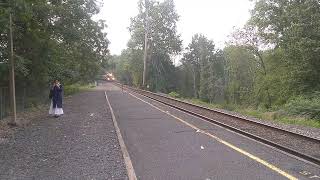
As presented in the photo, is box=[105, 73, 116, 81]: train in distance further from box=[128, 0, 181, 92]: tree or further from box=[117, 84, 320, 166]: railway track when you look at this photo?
box=[117, 84, 320, 166]: railway track

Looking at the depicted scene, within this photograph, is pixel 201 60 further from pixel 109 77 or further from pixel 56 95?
pixel 56 95

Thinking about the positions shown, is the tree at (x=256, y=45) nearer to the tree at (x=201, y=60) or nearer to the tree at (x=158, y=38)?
the tree at (x=158, y=38)

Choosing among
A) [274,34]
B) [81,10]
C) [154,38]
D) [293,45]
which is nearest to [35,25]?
[81,10]

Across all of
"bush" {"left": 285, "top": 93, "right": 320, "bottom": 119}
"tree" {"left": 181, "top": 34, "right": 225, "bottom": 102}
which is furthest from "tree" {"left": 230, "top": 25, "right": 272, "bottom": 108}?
"tree" {"left": 181, "top": 34, "right": 225, "bottom": 102}

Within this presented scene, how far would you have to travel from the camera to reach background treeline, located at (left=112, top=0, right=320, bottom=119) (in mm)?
36625

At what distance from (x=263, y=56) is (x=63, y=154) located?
148 ft

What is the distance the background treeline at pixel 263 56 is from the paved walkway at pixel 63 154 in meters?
12.6

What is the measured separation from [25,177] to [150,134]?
247 inches

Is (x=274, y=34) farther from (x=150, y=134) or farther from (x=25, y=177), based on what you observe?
(x=25, y=177)

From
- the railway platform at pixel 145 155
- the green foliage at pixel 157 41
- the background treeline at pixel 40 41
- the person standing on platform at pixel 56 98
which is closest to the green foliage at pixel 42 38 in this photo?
the background treeline at pixel 40 41

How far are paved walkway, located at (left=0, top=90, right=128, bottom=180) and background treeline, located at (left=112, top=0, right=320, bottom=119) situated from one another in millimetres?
12572

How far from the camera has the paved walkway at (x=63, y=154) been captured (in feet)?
29.3

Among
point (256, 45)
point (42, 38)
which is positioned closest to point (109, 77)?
point (256, 45)

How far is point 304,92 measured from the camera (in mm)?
38500
